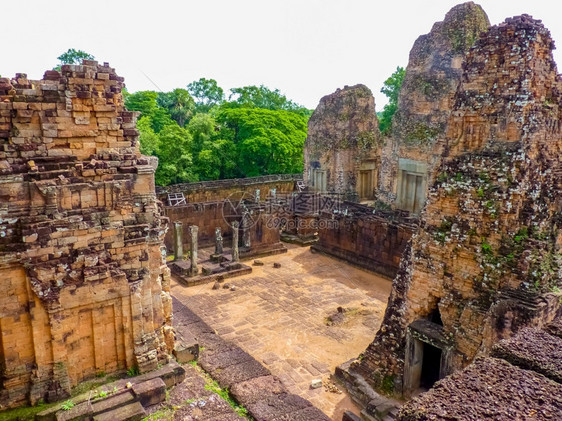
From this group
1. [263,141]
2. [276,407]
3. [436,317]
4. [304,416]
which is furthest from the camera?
[263,141]

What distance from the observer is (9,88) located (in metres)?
6.26

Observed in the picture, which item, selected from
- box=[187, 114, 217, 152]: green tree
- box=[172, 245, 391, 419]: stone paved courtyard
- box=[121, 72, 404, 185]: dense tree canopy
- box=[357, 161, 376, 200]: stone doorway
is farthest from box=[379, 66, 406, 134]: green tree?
box=[172, 245, 391, 419]: stone paved courtyard

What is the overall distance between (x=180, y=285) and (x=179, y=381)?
10.2m

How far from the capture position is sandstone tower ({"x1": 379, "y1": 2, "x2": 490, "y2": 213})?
779 inches

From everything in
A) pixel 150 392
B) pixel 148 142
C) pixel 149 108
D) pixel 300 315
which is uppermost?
pixel 149 108

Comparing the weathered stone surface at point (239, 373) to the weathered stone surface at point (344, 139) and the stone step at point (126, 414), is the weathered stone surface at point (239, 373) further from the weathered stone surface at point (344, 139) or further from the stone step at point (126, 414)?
the weathered stone surface at point (344, 139)

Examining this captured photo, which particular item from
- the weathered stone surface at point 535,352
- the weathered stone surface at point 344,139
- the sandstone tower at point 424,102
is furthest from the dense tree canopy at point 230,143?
the weathered stone surface at point 535,352

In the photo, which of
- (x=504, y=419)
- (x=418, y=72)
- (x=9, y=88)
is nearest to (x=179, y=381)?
(x=9, y=88)

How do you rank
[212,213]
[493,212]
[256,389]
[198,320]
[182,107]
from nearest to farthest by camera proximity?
[493,212], [256,389], [198,320], [212,213], [182,107]

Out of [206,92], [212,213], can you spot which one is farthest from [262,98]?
[212,213]

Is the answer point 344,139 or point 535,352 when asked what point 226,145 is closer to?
point 344,139

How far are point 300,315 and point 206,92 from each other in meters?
39.5

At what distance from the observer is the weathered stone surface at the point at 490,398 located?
2.83 meters

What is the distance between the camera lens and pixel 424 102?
20.8 metres
